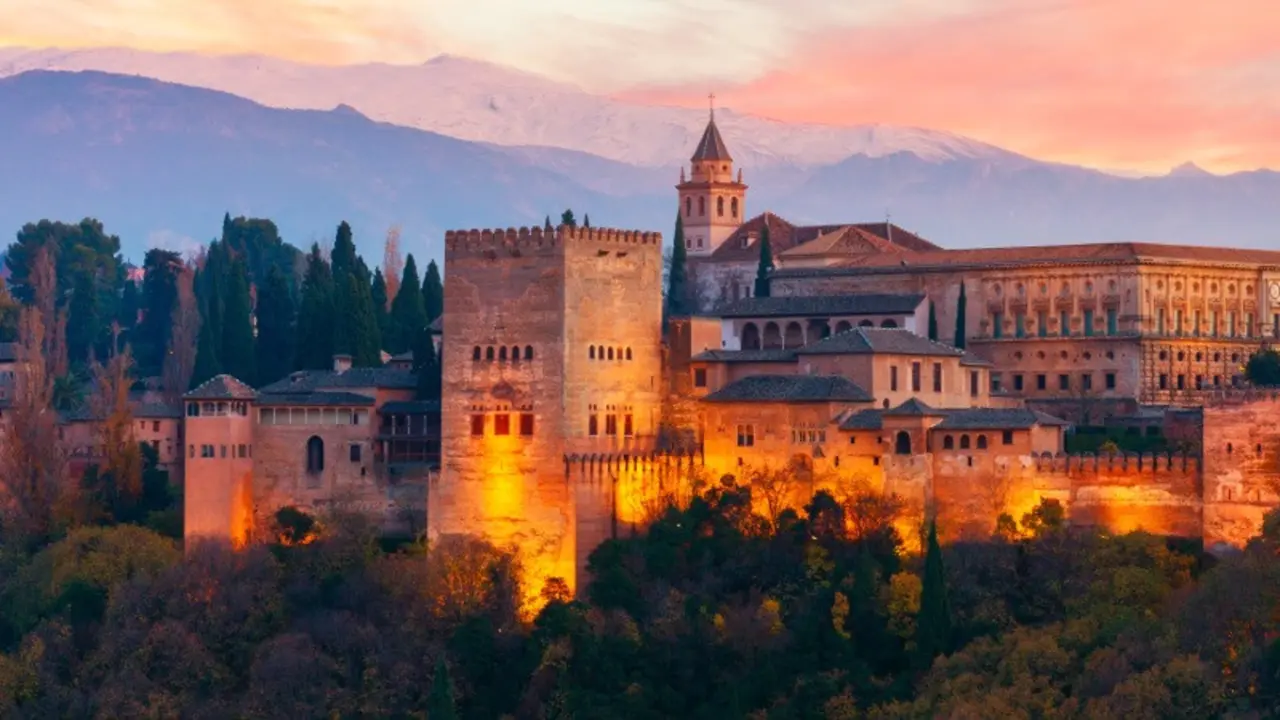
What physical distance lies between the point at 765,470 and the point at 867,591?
5.05m

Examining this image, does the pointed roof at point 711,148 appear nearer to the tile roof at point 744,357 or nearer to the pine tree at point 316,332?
the pine tree at point 316,332

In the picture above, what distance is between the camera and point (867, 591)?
5041 cm

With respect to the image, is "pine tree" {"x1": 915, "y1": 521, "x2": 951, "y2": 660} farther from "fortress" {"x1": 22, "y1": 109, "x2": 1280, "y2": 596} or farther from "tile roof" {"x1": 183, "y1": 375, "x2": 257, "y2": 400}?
"tile roof" {"x1": 183, "y1": 375, "x2": 257, "y2": 400}

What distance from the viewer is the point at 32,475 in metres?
62.2

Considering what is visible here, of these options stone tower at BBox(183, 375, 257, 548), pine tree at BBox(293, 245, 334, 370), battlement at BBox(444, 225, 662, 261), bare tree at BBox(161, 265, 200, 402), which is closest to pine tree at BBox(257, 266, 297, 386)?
pine tree at BBox(293, 245, 334, 370)

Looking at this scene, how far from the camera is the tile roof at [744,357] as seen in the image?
5728 centimetres

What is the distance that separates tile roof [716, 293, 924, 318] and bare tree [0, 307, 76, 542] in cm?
1580

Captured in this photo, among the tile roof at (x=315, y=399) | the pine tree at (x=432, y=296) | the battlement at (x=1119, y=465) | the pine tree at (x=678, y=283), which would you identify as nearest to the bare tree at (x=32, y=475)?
the tile roof at (x=315, y=399)

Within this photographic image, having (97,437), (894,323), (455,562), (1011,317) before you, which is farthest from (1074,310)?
(97,437)

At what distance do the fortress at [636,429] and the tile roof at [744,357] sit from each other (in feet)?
0.21

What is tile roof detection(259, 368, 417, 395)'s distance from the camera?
5956 cm

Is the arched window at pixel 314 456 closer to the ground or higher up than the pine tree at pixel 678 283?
closer to the ground

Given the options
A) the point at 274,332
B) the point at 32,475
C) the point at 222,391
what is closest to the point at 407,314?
the point at 274,332

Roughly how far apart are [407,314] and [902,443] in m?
20.7
